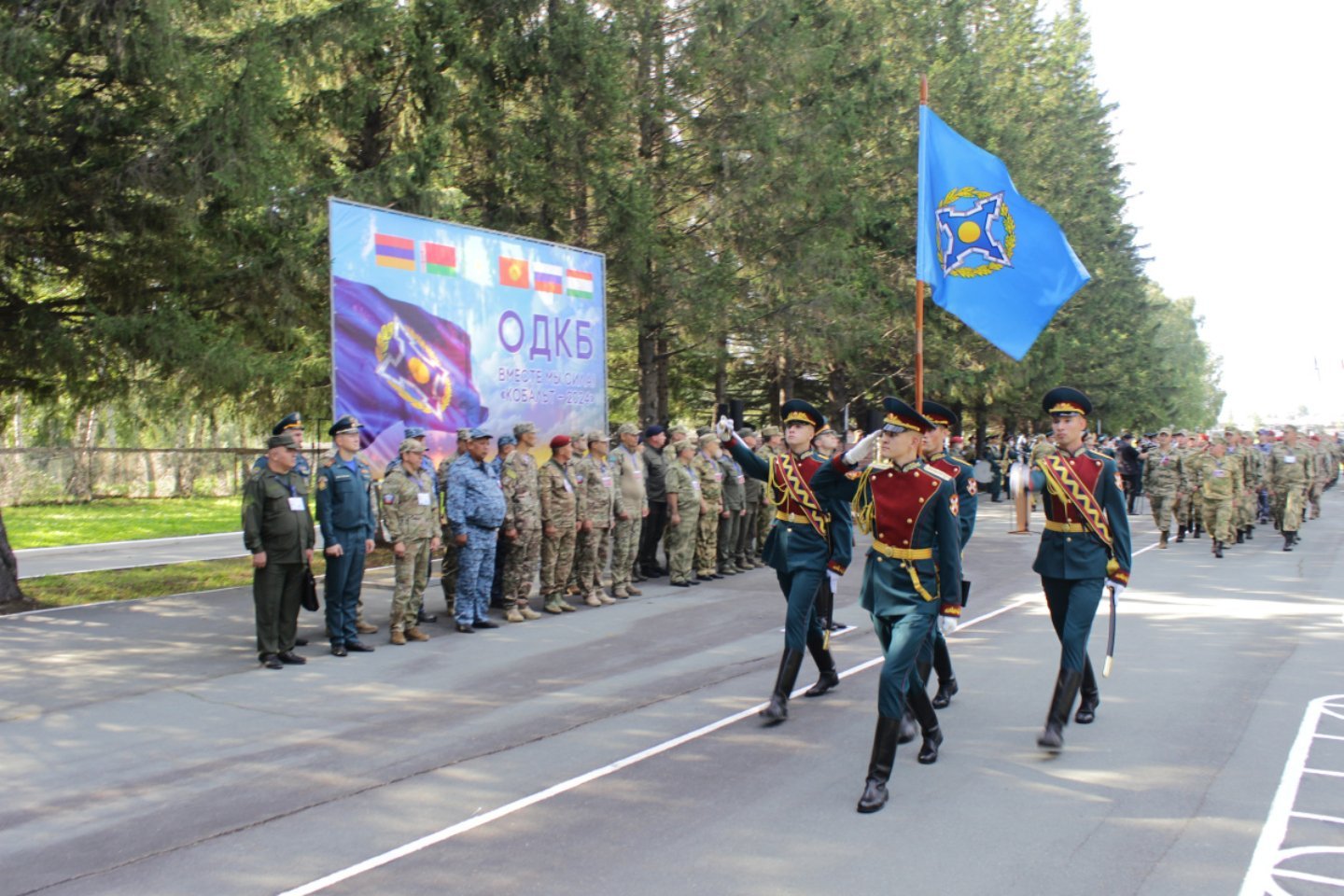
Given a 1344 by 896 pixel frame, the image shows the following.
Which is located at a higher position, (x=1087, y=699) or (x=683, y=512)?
(x=683, y=512)

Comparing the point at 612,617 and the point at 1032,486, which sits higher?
the point at 1032,486

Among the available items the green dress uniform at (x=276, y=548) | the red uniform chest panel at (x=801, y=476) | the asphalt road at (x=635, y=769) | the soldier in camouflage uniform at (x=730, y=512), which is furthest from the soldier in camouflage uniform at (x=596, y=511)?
the red uniform chest panel at (x=801, y=476)

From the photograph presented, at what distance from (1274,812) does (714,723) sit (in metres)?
3.18

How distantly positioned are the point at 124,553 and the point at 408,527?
9.18 meters

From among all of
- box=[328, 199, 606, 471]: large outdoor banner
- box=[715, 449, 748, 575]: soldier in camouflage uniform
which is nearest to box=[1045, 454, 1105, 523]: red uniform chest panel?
box=[328, 199, 606, 471]: large outdoor banner

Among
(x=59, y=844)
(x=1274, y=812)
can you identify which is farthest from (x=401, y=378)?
(x=1274, y=812)

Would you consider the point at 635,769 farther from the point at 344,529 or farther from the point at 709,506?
the point at 709,506

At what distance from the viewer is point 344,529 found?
9.94m

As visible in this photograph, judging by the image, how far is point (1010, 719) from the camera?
723 centimetres

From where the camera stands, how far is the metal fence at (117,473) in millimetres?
27609

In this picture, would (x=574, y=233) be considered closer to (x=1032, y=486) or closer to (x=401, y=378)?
(x=401, y=378)

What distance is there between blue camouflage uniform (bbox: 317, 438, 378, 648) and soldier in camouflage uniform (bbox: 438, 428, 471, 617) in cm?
109

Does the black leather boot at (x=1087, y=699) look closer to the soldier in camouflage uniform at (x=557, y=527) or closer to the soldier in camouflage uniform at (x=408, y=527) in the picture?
the soldier in camouflage uniform at (x=408, y=527)

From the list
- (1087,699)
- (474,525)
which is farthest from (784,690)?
(474,525)
